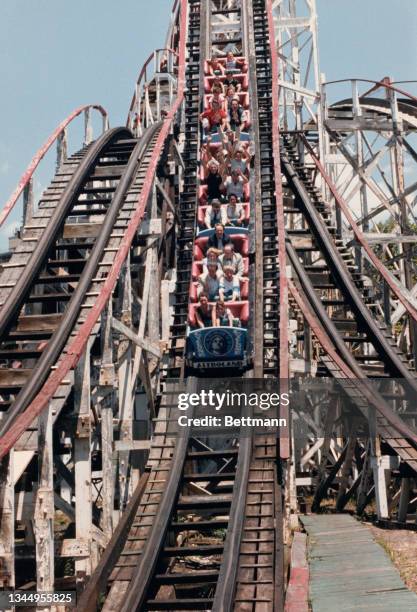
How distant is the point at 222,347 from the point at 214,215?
294cm

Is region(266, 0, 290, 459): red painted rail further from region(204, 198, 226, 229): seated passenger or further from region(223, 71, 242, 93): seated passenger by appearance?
region(204, 198, 226, 229): seated passenger

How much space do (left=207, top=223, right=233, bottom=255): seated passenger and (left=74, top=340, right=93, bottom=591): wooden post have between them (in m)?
4.27

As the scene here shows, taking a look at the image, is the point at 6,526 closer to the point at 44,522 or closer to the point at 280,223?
the point at 44,522

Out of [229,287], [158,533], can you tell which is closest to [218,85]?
[229,287]

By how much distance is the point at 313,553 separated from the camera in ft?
22.2

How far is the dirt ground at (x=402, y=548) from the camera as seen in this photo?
230 inches

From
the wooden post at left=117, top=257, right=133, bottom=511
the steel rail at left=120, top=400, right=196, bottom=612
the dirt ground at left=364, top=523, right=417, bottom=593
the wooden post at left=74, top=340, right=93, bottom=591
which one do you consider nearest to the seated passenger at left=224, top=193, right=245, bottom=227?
the wooden post at left=117, top=257, right=133, bottom=511

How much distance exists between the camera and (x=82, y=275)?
842 cm

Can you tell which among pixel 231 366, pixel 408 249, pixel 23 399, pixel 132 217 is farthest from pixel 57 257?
pixel 408 249

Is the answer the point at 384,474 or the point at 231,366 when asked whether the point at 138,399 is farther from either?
the point at 384,474

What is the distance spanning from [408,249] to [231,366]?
20.6 feet

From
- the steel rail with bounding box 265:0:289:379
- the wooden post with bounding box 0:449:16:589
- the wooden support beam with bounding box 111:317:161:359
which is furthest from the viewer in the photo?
the steel rail with bounding box 265:0:289:379

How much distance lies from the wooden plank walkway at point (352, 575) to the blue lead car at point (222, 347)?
2.05 m

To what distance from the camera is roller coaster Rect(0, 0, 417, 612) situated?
640cm
